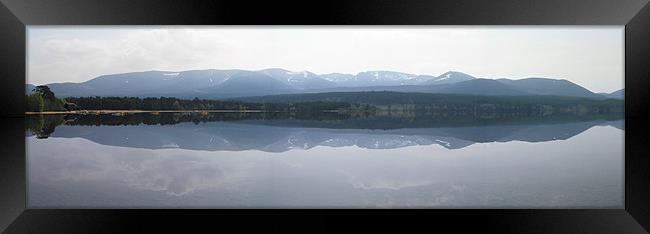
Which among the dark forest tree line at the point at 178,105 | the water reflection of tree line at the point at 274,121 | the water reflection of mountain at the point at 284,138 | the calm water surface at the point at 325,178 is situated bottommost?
the calm water surface at the point at 325,178

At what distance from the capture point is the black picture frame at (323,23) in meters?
4.12

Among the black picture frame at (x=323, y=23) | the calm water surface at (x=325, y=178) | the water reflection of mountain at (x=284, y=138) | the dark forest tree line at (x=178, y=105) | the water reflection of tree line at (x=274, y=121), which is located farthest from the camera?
the dark forest tree line at (x=178, y=105)

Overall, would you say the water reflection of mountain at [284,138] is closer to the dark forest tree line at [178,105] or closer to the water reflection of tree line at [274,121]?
the water reflection of tree line at [274,121]

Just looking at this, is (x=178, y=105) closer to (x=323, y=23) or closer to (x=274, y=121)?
(x=274, y=121)

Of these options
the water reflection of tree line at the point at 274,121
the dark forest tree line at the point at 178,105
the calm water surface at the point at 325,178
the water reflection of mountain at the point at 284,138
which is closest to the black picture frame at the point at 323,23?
the calm water surface at the point at 325,178

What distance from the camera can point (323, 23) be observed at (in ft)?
27.3

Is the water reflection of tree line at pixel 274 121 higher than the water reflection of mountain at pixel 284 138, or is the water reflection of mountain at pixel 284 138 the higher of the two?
the water reflection of tree line at pixel 274 121

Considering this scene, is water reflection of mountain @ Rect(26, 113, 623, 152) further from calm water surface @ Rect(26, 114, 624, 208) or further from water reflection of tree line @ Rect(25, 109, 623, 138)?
water reflection of tree line @ Rect(25, 109, 623, 138)

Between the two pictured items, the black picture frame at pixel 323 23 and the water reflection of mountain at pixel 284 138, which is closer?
the black picture frame at pixel 323 23

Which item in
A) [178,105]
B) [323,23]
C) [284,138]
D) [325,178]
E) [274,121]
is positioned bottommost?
[325,178]

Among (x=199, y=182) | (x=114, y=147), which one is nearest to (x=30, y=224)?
(x=199, y=182)

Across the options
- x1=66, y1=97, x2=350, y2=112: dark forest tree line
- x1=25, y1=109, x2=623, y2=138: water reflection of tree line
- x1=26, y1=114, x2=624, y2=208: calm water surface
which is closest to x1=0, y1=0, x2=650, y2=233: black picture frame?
x1=26, y1=114, x2=624, y2=208: calm water surface

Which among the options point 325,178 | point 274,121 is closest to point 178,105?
point 274,121

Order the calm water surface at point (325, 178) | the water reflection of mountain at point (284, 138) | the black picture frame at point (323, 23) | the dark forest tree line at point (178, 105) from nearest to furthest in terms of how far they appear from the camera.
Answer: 1. the black picture frame at point (323, 23)
2. the calm water surface at point (325, 178)
3. the water reflection of mountain at point (284, 138)
4. the dark forest tree line at point (178, 105)
